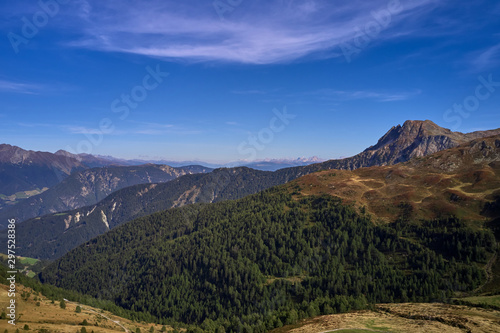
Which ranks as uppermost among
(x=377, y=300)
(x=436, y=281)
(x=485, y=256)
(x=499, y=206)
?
(x=499, y=206)

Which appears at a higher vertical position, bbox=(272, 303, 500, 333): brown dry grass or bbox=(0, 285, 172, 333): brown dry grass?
bbox=(272, 303, 500, 333): brown dry grass

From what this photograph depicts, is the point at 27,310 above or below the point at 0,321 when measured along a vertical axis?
below

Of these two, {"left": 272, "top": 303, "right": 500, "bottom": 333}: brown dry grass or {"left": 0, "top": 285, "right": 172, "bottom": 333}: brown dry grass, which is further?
{"left": 0, "top": 285, "right": 172, "bottom": 333}: brown dry grass

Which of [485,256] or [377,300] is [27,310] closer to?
[377,300]

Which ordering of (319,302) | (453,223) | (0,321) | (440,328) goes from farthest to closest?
1. (453,223)
2. (319,302)
3. (0,321)
4. (440,328)

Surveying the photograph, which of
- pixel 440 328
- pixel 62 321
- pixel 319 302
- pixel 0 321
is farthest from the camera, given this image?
pixel 319 302

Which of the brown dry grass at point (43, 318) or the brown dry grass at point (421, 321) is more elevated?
the brown dry grass at point (421, 321)

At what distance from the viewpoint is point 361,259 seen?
19962cm

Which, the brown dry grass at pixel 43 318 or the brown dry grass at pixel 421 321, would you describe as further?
the brown dry grass at pixel 43 318

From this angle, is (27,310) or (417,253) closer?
(27,310)

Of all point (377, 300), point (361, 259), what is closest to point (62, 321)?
point (377, 300)

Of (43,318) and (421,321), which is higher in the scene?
(421,321)

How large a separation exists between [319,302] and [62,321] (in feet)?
393

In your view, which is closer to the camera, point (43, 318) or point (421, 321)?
point (421, 321)
